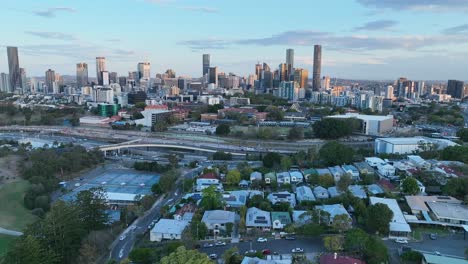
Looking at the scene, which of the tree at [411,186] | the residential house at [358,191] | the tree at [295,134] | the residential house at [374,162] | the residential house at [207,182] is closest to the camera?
the residential house at [358,191]

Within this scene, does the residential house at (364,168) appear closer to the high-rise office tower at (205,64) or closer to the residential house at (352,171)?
the residential house at (352,171)

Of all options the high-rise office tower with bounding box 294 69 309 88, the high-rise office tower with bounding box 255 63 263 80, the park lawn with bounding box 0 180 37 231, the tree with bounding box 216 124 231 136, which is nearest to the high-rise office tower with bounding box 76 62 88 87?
the high-rise office tower with bounding box 255 63 263 80

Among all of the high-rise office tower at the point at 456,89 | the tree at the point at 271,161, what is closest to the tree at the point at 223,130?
the tree at the point at 271,161

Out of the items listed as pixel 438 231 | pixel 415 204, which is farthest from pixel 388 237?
pixel 415 204

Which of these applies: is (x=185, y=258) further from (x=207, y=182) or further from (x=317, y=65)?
(x=317, y=65)

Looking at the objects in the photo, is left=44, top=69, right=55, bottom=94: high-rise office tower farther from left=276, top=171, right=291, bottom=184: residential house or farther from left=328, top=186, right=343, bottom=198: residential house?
left=328, top=186, right=343, bottom=198: residential house
